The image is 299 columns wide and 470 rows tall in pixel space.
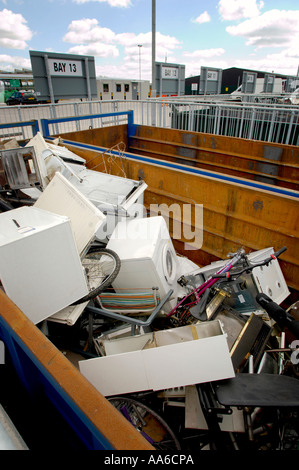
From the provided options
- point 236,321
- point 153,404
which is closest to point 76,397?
point 153,404

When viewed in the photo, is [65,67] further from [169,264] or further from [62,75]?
[169,264]

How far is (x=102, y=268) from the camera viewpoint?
2658mm

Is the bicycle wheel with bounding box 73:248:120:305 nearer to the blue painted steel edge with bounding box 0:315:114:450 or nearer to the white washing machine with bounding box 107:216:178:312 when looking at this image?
the white washing machine with bounding box 107:216:178:312

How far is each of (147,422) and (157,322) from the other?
1.04 metres

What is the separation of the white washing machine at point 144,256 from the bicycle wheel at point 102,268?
0.09m

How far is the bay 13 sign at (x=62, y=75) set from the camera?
8.75m

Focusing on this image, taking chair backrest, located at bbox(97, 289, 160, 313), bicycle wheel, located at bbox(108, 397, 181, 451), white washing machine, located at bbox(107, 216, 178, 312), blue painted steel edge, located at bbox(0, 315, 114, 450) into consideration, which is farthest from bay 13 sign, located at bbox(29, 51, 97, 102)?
bicycle wheel, located at bbox(108, 397, 181, 451)

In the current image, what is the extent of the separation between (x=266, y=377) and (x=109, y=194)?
8.10ft

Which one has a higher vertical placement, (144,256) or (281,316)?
(144,256)

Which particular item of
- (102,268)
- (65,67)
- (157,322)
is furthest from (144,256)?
(65,67)

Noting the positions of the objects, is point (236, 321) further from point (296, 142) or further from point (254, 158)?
point (296, 142)

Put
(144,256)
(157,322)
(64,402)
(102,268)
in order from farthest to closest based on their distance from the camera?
(157,322) < (102,268) < (144,256) < (64,402)

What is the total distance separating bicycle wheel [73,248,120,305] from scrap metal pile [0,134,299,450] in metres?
0.01

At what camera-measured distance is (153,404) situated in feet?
7.00
